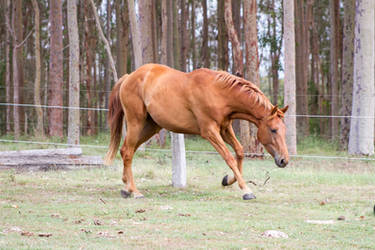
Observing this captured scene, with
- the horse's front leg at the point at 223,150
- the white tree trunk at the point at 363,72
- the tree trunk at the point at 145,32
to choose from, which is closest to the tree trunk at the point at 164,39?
the tree trunk at the point at 145,32

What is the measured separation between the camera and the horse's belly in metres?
7.19

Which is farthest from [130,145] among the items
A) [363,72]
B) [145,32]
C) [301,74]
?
[301,74]

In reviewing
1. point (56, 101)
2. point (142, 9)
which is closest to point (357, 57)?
point (142, 9)

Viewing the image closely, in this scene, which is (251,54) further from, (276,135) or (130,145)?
(276,135)

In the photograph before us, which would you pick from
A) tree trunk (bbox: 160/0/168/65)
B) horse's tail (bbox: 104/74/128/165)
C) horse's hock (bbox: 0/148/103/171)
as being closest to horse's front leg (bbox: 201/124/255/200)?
horse's tail (bbox: 104/74/128/165)

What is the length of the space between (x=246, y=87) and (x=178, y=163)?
181 cm

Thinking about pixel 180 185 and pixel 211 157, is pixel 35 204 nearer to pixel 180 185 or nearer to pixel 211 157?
pixel 180 185

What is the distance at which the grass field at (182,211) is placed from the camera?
14.5ft

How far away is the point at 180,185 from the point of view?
316 inches

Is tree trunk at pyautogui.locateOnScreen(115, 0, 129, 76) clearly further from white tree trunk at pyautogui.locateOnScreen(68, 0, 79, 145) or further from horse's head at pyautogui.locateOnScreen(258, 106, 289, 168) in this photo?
horse's head at pyautogui.locateOnScreen(258, 106, 289, 168)

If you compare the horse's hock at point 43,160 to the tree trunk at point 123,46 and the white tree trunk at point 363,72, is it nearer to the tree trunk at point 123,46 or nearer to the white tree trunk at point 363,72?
the white tree trunk at point 363,72

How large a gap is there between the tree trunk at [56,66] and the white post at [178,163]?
33.9 ft

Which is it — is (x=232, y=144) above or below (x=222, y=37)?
below

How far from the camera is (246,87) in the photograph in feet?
22.8
